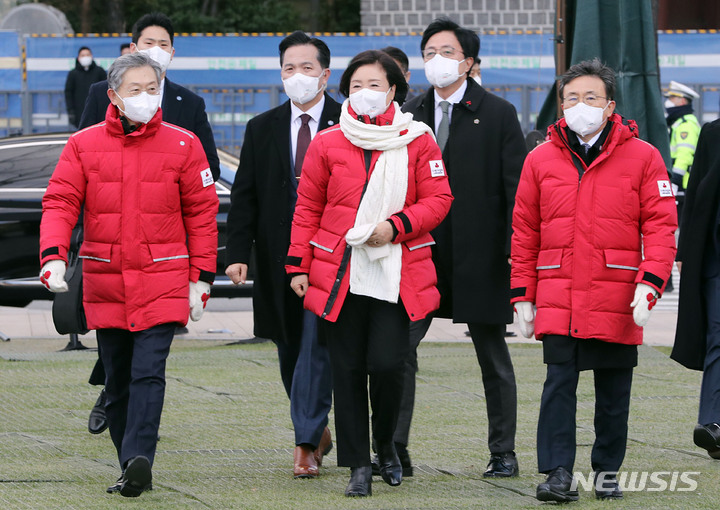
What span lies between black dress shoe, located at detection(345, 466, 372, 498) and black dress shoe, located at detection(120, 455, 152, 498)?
2.64 ft

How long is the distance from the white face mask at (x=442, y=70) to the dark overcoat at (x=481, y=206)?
13 centimetres

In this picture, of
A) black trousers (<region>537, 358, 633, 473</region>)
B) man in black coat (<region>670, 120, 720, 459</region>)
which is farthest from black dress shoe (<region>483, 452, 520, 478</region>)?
man in black coat (<region>670, 120, 720, 459</region>)

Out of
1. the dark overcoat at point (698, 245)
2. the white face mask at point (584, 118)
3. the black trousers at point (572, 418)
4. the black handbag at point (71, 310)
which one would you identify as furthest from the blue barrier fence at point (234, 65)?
the black trousers at point (572, 418)

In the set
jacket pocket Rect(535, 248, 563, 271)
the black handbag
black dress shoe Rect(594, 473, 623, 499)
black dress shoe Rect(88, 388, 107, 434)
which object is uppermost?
jacket pocket Rect(535, 248, 563, 271)

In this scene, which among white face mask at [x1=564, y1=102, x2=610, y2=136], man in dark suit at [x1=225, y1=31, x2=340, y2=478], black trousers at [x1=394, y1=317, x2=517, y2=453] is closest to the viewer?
white face mask at [x1=564, y1=102, x2=610, y2=136]

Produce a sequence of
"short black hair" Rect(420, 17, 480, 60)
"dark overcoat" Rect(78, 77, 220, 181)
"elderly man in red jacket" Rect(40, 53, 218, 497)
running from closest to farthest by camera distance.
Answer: "elderly man in red jacket" Rect(40, 53, 218, 497) < "short black hair" Rect(420, 17, 480, 60) < "dark overcoat" Rect(78, 77, 220, 181)

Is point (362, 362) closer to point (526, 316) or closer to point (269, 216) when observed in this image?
point (526, 316)

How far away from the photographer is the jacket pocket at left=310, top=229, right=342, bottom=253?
18.7 feet

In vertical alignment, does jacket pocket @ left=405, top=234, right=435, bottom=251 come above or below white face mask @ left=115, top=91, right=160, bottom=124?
below

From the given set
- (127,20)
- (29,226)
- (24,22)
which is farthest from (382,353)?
(127,20)

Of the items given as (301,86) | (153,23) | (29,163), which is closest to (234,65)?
(29,163)

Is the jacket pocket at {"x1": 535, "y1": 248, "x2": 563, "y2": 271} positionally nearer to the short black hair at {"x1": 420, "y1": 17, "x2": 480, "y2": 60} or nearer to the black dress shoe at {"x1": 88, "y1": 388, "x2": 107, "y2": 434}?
the short black hair at {"x1": 420, "y1": 17, "x2": 480, "y2": 60}

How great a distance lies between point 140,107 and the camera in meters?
5.75

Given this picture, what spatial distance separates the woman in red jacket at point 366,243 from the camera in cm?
565
